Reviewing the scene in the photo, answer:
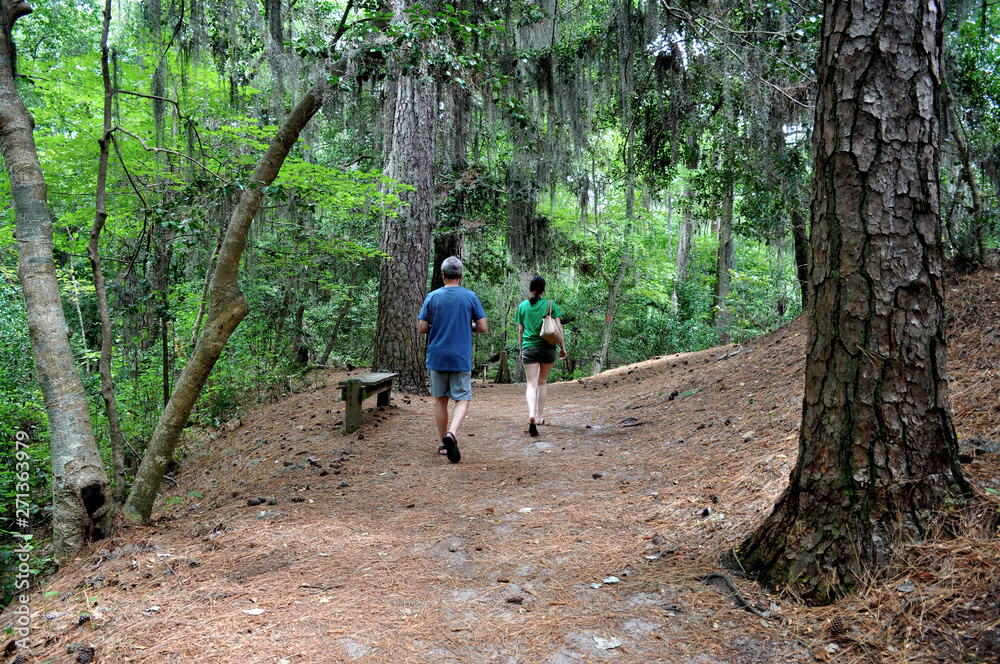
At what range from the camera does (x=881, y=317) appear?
221cm

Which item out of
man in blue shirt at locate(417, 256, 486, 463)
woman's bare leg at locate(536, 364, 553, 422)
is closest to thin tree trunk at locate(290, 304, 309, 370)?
woman's bare leg at locate(536, 364, 553, 422)

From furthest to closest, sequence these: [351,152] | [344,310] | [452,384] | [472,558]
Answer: [344,310] → [351,152] → [452,384] → [472,558]

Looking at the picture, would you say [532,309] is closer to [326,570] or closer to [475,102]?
[326,570]

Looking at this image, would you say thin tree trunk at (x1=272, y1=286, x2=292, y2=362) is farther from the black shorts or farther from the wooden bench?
the black shorts

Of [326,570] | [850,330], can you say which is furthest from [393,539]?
[850,330]

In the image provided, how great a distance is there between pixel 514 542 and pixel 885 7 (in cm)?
315

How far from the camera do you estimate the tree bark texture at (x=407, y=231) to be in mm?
7746

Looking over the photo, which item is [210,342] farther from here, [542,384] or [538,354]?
[542,384]

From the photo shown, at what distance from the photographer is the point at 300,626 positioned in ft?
7.56

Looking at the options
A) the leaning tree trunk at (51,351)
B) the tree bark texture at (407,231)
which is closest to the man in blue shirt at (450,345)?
the leaning tree trunk at (51,351)

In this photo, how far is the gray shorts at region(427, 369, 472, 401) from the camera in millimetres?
5020

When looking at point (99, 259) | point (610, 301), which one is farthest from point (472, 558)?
point (610, 301)

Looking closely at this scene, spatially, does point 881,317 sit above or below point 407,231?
below

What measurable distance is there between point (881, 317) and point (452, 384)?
11.5 ft
